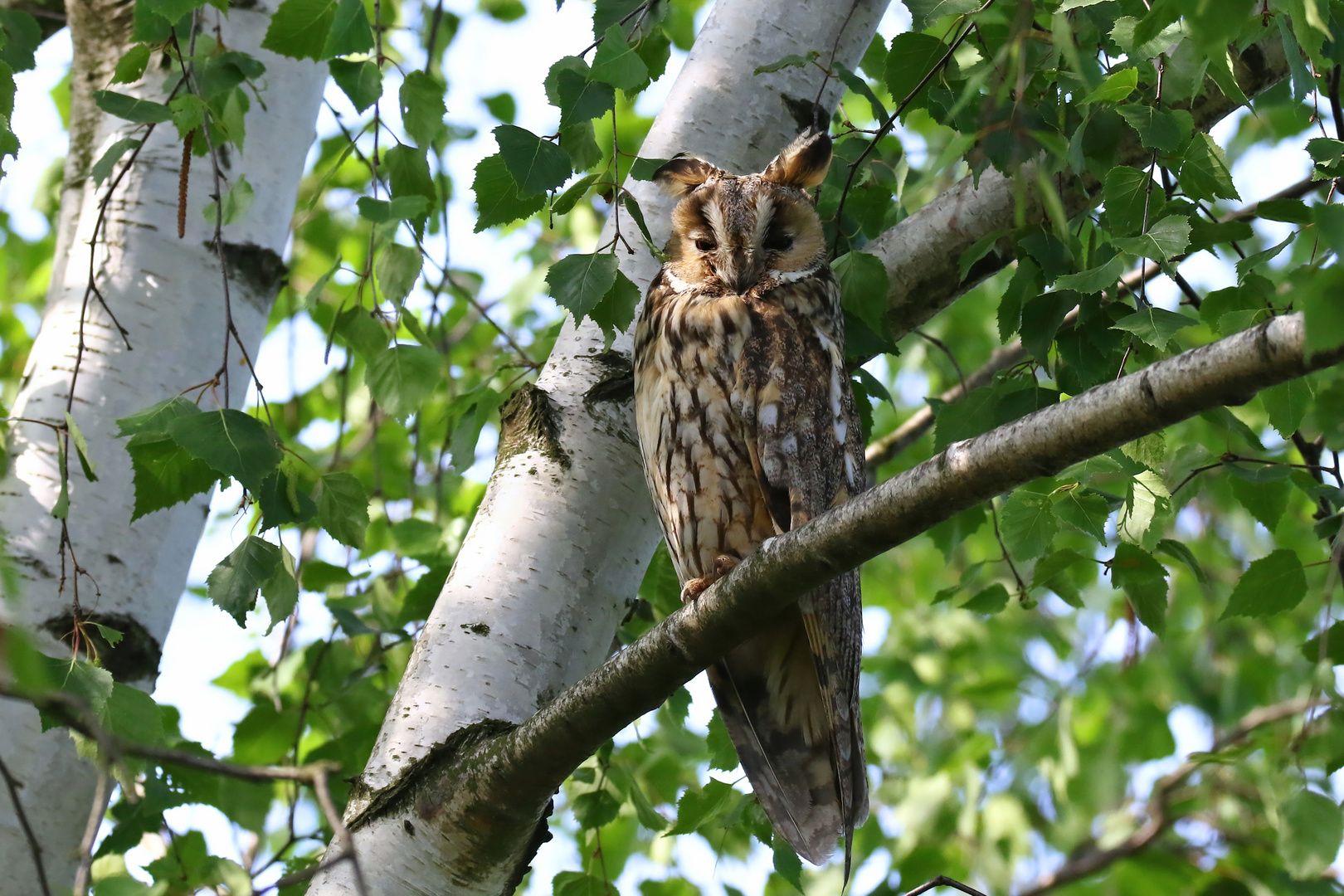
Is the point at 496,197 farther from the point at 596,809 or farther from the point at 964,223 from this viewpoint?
the point at 596,809

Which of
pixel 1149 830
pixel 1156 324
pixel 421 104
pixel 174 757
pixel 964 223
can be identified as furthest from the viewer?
pixel 1149 830

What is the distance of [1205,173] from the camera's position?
1.50m

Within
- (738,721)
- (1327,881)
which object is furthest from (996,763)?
(738,721)

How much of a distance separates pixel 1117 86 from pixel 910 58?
322 mm

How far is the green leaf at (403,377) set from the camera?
183 centimetres

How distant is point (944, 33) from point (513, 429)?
93 cm

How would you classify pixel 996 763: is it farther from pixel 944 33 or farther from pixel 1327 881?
pixel 944 33

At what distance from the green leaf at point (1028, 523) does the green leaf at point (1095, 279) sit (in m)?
0.29

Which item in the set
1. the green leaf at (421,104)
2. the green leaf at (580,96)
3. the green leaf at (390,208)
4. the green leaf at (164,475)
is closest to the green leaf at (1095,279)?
the green leaf at (580,96)

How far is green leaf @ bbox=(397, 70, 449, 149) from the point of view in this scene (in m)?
1.81

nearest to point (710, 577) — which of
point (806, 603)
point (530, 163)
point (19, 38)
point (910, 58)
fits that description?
point (806, 603)

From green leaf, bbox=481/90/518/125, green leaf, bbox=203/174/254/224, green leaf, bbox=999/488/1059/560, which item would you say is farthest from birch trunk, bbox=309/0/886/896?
green leaf, bbox=481/90/518/125

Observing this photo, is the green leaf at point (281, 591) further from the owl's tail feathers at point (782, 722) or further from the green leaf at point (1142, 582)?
the green leaf at point (1142, 582)

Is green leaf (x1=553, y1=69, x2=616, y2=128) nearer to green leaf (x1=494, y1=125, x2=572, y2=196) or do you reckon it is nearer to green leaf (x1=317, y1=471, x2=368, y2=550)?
green leaf (x1=494, y1=125, x2=572, y2=196)
